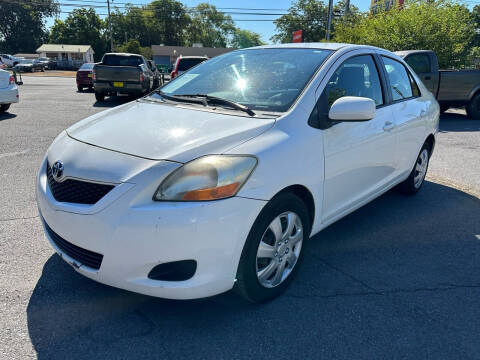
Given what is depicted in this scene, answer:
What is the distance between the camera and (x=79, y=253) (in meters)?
2.32

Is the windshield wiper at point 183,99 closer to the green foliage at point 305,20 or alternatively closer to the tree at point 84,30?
the green foliage at point 305,20

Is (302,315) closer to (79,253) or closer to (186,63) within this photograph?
(79,253)

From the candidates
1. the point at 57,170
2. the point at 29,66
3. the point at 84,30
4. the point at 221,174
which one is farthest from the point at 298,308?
the point at 84,30

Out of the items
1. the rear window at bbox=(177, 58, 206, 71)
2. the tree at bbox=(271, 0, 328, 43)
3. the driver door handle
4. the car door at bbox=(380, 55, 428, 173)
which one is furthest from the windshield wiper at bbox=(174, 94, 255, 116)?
the tree at bbox=(271, 0, 328, 43)

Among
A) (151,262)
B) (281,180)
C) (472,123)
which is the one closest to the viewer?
(151,262)

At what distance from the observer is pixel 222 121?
8.67ft

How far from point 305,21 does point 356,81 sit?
62623 mm

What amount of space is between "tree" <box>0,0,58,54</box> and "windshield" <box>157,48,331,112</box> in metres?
98.4

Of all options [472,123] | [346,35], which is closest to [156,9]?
[346,35]

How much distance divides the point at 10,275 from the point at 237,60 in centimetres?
256

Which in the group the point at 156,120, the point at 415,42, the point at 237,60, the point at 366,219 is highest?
the point at 415,42

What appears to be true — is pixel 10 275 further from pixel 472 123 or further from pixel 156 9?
pixel 156 9

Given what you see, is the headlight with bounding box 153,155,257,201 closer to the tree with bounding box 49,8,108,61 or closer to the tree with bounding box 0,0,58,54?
the tree with bounding box 49,8,108,61

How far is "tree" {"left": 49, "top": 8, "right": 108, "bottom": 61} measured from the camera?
82.2m
